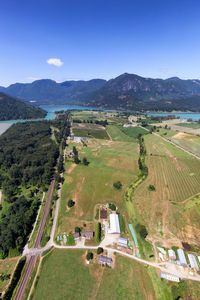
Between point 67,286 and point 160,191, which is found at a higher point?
point 160,191

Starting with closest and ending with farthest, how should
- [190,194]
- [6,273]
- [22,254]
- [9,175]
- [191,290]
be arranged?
[191,290] < [6,273] < [22,254] < [190,194] < [9,175]

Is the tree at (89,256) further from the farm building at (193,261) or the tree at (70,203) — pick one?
the farm building at (193,261)

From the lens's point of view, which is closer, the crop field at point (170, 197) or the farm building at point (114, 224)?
the farm building at point (114, 224)

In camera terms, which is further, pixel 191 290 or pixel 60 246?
pixel 60 246

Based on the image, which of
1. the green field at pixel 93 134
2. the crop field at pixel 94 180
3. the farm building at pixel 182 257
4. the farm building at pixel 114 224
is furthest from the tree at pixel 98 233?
the green field at pixel 93 134

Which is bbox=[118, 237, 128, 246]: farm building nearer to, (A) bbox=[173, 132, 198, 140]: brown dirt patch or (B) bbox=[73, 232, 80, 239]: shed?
(B) bbox=[73, 232, 80, 239]: shed

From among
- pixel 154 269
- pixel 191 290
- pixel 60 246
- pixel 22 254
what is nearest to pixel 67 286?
pixel 60 246

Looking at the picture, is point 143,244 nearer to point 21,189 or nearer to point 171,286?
point 171,286
